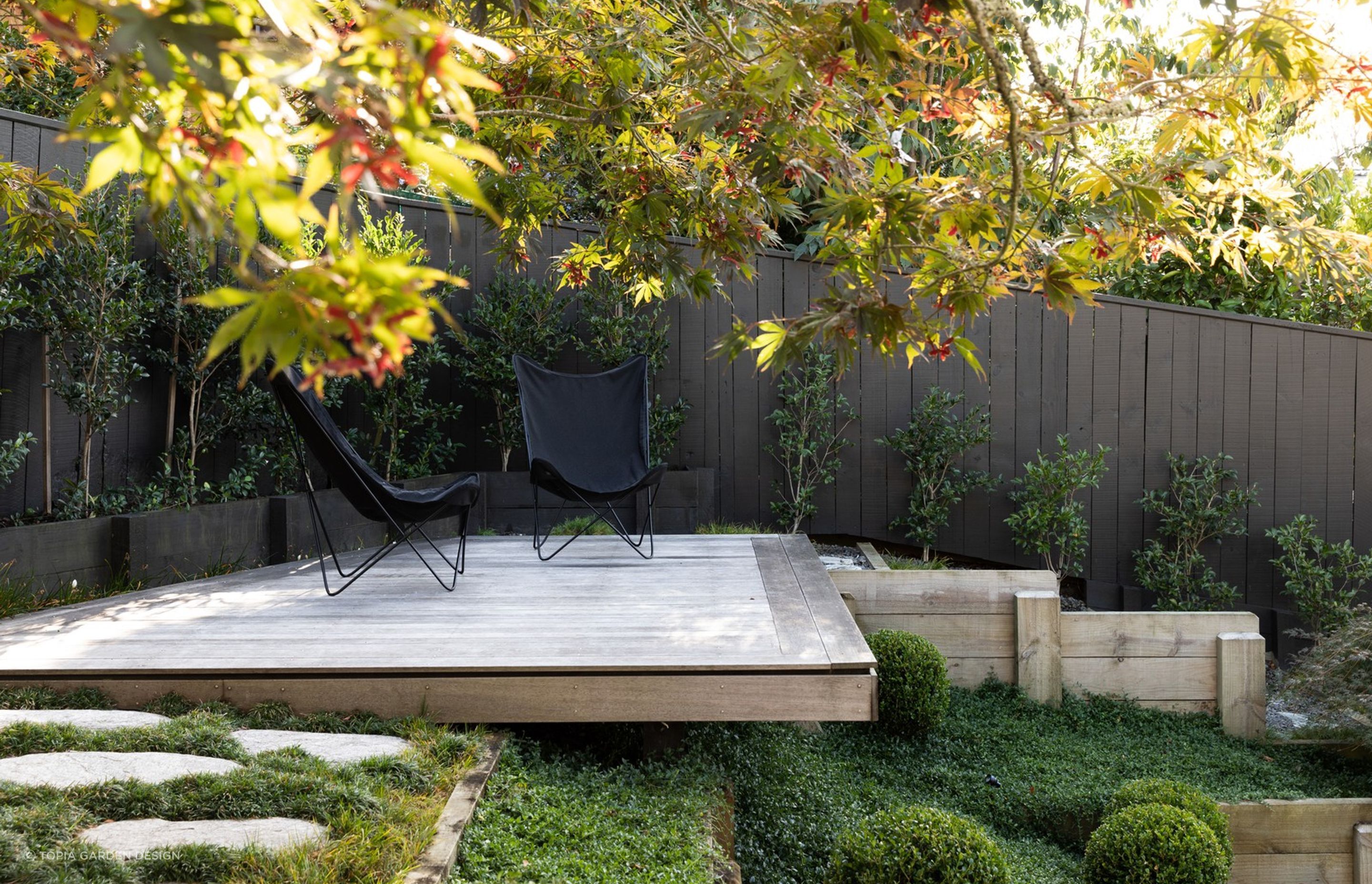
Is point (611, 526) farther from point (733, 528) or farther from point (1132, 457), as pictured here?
point (1132, 457)

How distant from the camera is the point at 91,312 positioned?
3.74 m

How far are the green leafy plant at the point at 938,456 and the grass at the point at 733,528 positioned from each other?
0.87 meters

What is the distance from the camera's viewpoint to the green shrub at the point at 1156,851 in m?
2.79

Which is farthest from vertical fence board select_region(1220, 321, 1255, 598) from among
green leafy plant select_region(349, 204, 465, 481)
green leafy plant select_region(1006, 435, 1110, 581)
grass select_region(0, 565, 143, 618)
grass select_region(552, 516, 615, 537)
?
grass select_region(0, 565, 143, 618)

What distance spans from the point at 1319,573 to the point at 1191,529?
632mm

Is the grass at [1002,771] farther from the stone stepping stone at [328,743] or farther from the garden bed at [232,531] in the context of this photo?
the garden bed at [232,531]

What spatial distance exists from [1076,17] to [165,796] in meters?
7.71

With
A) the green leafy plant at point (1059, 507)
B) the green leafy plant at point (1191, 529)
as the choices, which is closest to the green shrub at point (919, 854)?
the green leafy plant at point (1059, 507)

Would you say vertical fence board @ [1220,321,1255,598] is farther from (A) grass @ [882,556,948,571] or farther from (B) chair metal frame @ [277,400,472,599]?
(B) chair metal frame @ [277,400,472,599]

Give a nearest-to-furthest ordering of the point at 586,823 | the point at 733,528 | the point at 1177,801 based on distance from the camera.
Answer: the point at 586,823 < the point at 1177,801 < the point at 733,528

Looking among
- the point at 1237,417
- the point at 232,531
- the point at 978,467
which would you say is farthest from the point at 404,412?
the point at 1237,417

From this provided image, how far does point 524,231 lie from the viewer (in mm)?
3518

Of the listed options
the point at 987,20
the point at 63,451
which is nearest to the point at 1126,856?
the point at 987,20

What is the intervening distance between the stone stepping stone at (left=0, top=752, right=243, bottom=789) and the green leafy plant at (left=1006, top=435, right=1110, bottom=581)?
14.2 ft
